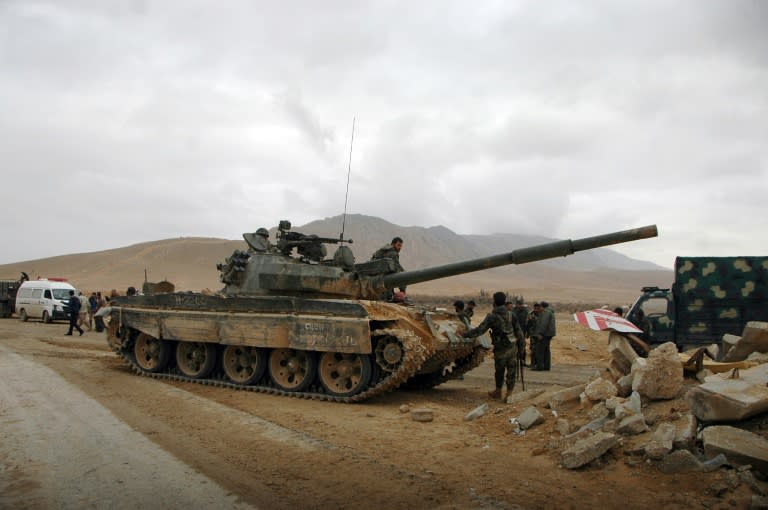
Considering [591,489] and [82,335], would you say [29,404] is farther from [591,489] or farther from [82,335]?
[82,335]

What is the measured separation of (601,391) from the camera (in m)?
7.56

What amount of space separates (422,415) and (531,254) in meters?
3.15

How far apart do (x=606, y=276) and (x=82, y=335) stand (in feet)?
398

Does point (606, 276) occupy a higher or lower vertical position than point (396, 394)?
higher

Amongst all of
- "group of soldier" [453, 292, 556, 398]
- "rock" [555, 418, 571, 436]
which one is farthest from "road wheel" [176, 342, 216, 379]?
"rock" [555, 418, 571, 436]

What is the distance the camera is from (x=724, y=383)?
600 cm

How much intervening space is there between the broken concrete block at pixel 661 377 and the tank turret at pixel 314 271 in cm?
319

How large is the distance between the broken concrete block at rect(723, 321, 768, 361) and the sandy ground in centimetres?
219

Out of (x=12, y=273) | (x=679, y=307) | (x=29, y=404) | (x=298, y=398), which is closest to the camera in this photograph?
(x=29, y=404)

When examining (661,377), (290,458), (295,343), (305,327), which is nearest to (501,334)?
(661,377)

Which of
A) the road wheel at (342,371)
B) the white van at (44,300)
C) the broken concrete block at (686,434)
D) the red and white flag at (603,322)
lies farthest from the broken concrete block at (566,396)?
the white van at (44,300)

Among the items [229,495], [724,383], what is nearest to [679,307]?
[724,383]

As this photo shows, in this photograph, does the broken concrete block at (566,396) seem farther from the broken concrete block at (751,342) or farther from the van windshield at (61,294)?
the van windshield at (61,294)

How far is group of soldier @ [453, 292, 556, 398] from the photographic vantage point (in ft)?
31.7
